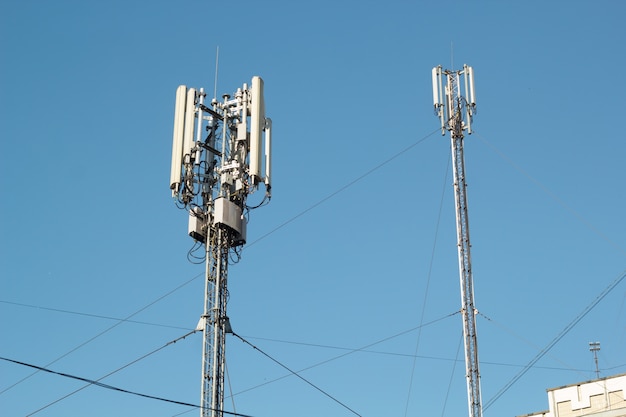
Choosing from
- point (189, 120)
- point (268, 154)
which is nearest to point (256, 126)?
point (268, 154)

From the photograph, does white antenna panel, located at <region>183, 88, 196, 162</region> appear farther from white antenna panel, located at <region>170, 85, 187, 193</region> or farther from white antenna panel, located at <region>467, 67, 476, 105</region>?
white antenna panel, located at <region>467, 67, 476, 105</region>

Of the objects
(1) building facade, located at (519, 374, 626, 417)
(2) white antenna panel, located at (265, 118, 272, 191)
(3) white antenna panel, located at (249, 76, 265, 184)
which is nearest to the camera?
(1) building facade, located at (519, 374, 626, 417)

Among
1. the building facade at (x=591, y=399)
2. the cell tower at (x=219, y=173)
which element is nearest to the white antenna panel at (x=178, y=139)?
the cell tower at (x=219, y=173)

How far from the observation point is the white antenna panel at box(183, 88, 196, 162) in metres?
48.9

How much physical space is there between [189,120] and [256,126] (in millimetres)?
3038

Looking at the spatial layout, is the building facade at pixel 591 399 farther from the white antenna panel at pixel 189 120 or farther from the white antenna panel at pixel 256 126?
the white antenna panel at pixel 189 120

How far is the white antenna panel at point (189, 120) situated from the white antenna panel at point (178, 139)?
0.51ft

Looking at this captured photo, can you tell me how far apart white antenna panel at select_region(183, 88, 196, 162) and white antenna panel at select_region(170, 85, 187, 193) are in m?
0.15

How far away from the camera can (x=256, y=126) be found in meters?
48.5

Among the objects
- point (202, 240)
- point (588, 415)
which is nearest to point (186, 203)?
point (202, 240)

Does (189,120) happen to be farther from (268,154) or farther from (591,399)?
(591,399)

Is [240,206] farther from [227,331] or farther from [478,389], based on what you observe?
Result: [478,389]

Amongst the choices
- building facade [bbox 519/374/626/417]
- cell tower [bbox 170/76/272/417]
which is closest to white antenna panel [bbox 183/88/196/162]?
cell tower [bbox 170/76/272/417]

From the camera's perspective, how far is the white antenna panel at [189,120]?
4890cm
